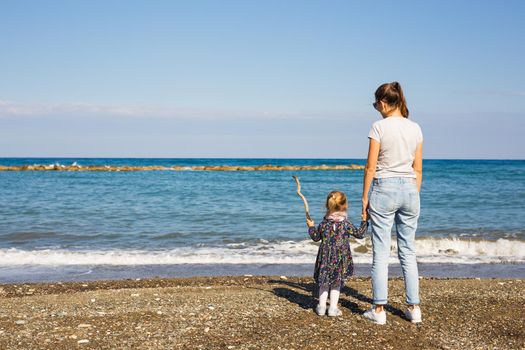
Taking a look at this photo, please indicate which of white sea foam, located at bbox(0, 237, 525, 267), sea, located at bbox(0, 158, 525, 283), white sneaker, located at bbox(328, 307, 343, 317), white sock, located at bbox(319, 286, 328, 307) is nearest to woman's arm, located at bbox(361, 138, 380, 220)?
white sock, located at bbox(319, 286, 328, 307)

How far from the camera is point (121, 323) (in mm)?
5441

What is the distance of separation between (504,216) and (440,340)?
13901mm

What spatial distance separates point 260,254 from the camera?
11484 millimetres

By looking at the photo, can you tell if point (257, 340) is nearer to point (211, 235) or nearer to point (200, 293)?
point (200, 293)

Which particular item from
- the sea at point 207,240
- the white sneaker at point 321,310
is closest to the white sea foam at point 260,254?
the sea at point 207,240

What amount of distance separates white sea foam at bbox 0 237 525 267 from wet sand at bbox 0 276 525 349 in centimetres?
323

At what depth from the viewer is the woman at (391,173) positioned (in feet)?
16.4

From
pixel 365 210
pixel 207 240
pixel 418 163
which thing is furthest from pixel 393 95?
pixel 207 240

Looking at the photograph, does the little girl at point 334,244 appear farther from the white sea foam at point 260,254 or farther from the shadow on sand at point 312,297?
the white sea foam at point 260,254

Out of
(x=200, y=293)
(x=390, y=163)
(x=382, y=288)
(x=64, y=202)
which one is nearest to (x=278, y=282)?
(x=200, y=293)

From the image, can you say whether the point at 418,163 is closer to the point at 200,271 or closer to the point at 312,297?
the point at 312,297

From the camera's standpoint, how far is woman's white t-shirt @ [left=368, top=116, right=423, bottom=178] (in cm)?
500

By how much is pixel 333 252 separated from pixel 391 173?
106 cm

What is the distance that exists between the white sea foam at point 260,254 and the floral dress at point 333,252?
17.2ft
